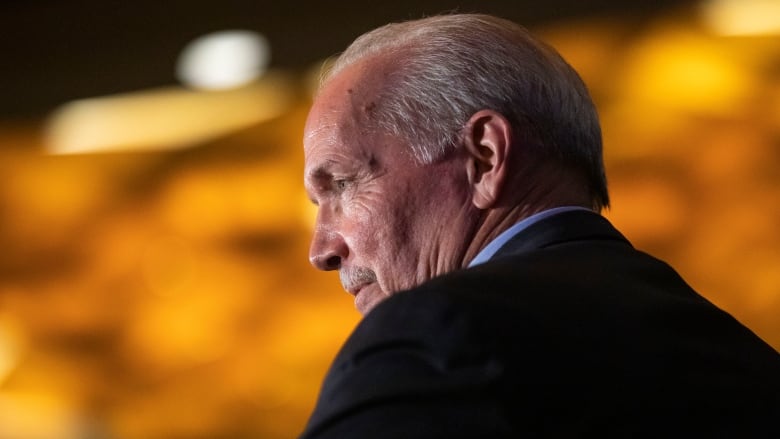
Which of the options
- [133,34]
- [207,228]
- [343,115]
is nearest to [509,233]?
[343,115]

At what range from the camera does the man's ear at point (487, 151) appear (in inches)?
61.2

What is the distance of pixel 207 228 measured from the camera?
4.41 metres

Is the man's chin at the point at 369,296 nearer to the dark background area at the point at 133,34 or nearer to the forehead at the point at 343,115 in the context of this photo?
the forehead at the point at 343,115

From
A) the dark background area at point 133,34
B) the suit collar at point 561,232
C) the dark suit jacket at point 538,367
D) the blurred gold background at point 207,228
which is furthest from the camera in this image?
the dark background area at point 133,34

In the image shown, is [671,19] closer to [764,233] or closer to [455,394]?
[764,233]

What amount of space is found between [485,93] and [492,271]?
0.48 metres

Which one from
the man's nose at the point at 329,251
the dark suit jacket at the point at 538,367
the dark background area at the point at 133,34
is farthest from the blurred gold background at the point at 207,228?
the dark suit jacket at the point at 538,367

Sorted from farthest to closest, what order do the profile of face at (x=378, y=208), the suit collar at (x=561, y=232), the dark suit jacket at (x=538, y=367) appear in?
the profile of face at (x=378, y=208)
the suit collar at (x=561, y=232)
the dark suit jacket at (x=538, y=367)

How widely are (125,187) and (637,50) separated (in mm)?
1943

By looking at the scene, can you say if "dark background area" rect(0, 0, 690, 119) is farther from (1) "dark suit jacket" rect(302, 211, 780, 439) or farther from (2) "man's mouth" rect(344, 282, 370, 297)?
(1) "dark suit jacket" rect(302, 211, 780, 439)

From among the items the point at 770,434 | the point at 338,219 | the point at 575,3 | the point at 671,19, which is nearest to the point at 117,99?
the point at 575,3

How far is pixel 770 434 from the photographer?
1176 mm

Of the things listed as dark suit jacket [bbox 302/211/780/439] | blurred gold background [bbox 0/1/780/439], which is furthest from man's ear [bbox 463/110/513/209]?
blurred gold background [bbox 0/1/780/439]

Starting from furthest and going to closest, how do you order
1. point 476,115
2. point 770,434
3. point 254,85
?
point 254,85, point 476,115, point 770,434
